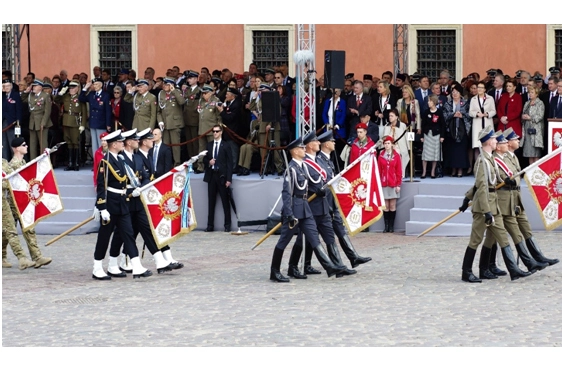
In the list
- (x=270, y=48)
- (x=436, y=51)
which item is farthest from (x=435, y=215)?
(x=270, y=48)

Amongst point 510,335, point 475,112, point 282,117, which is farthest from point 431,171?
point 510,335

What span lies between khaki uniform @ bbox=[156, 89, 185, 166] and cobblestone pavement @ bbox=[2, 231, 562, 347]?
5011 millimetres

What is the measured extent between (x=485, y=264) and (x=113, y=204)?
15.1 ft

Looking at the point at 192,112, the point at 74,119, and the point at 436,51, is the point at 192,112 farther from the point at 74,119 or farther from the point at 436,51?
the point at 436,51

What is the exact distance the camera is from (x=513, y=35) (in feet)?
90.1

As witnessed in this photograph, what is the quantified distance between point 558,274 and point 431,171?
6080mm

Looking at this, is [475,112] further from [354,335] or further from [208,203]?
[354,335]

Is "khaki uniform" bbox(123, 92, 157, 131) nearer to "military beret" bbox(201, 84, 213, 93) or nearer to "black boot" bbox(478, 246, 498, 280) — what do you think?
"military beret" bbox(201, 84, 213, 93)

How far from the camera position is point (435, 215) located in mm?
19516

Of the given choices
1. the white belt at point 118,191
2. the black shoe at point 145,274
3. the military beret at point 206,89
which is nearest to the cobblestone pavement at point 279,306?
the black shoe at point 145,274

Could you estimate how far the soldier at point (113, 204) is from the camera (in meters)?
15.0

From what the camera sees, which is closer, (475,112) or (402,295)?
(402,295)

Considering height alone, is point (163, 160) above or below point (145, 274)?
above

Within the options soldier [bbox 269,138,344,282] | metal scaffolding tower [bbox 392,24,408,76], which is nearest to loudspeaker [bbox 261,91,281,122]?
soldier [bbox 269,138,344,282]
